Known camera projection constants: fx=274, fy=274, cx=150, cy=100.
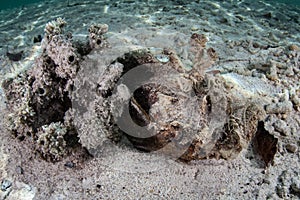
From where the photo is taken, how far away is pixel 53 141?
273 cm

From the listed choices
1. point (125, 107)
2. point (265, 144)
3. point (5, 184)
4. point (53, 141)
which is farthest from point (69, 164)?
point (265, 144)

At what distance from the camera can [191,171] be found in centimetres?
267

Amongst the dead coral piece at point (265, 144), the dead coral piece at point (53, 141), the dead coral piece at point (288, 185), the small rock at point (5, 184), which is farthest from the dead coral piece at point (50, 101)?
the dead coral piece at point (288, 185)

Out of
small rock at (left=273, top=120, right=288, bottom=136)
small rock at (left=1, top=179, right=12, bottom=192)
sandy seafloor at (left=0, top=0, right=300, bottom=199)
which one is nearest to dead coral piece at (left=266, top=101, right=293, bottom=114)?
sandy seafloor at (left=0, top=0, right=300, bottom=199)

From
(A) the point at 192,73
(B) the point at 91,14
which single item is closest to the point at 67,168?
(A) the point at 192,73

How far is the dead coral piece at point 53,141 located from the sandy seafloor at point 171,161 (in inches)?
3.8

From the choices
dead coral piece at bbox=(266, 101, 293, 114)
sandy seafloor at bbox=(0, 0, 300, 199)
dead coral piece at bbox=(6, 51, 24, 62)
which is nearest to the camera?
sandy seafloor at bbox=(0, 0, 300, 199)

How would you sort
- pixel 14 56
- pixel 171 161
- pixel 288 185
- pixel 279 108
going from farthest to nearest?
1. pixel 14 56
2. pixel 279 108
3. pixel 171 161
4. pixel 288 185

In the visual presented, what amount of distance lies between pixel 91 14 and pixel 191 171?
234 inches

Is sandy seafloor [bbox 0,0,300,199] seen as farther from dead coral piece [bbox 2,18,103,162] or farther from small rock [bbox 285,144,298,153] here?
dead coral piece [bbox 2,18,103,162]

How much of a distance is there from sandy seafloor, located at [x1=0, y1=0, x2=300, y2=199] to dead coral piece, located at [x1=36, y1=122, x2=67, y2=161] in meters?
0.10

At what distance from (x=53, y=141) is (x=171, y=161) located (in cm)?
120

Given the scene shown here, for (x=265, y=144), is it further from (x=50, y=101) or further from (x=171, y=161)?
(x=50, y=101)

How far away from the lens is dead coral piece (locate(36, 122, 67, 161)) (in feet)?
8.96
